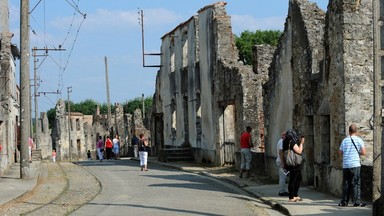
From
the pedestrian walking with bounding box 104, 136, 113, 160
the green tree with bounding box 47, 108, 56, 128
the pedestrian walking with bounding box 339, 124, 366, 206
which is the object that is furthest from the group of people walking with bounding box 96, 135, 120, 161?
the green tree with bounding box 47, 108, 56, 128

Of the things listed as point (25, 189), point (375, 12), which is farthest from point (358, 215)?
point (25, 189)

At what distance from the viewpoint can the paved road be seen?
14641 millimetres

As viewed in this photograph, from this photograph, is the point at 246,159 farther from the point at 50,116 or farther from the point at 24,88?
the point at 50,116

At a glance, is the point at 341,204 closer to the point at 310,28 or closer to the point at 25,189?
the point at 310,28

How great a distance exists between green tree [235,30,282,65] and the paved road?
42.4m

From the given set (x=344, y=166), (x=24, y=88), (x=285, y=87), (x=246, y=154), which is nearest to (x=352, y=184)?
(x=344, y=166)

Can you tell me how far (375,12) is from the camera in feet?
40.9

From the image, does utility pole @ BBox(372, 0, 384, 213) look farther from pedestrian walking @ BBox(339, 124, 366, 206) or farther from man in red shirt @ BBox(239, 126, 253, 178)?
man in red shirt @ BBox(239, 126, 253, 178)

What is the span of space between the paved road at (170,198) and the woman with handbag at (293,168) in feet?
2.41

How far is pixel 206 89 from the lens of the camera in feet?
108

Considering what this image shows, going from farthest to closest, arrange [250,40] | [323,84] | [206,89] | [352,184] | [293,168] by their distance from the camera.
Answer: [250,40]
[206,89]
[323,84]
[293,168]
[352,184]

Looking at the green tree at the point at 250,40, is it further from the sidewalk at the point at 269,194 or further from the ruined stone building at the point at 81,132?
the sidewalk at the point at 269,194

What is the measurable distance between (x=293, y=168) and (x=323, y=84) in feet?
9.37

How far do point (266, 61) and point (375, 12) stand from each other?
16112 millimetres
